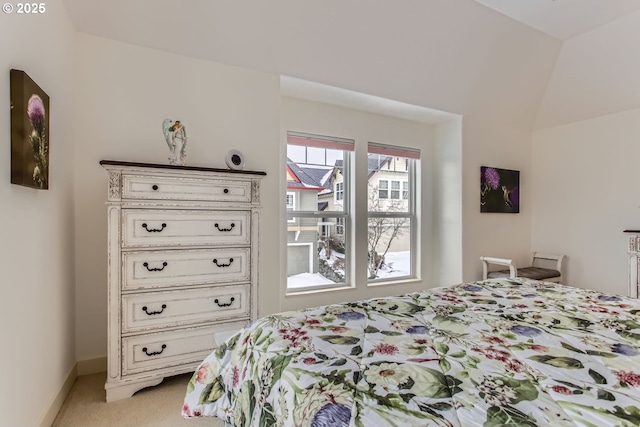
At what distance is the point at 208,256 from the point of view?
206 centimetres

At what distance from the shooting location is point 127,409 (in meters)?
1.81

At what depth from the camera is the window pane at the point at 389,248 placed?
379cm

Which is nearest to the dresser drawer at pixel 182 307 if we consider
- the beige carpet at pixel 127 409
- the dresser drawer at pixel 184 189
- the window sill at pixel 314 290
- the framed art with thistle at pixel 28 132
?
the beige carpet at pixel 127 409

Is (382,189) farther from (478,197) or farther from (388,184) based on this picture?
(478,197)

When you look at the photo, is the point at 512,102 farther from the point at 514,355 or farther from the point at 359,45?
the point at 514,355

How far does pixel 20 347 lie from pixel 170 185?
103 cm

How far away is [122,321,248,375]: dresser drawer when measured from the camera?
6.18 ft

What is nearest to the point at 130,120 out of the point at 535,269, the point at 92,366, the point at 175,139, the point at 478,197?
the point at 175,139

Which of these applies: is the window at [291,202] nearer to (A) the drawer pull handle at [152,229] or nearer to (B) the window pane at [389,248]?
(B) the window pane at [389,248]

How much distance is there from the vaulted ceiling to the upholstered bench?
1.71 meters

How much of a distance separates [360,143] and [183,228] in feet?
7.29

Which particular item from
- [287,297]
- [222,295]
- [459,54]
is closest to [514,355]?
[222,295]

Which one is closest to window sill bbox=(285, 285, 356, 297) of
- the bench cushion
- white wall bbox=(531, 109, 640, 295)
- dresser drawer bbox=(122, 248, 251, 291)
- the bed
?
dresser drawer bbox=(122, 248, 251, 291)

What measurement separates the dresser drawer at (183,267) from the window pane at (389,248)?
1973mm
